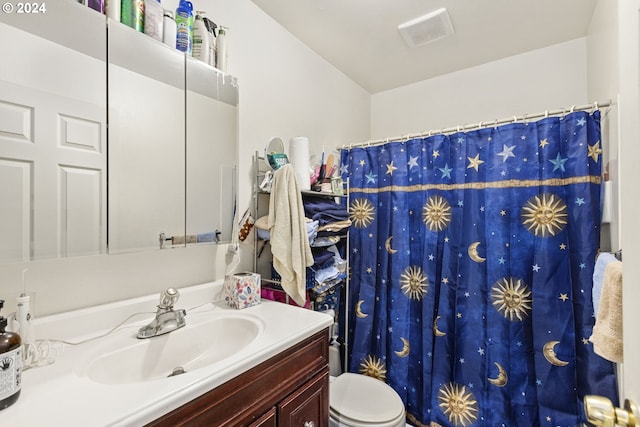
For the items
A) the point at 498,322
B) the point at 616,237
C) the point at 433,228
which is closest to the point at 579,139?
the point at 616,237

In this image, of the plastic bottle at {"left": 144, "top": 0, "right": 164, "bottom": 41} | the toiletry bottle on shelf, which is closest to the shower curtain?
the plastic bottle at {"left": 144, "top": 0, "right": 164, "bottom": 41}

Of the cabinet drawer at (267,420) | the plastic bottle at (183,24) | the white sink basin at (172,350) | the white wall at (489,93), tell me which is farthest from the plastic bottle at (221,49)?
the white wall at (489,93)

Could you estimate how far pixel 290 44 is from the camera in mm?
1764

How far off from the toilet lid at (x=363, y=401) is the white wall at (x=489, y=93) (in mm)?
1884

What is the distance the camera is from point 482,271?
1544mm

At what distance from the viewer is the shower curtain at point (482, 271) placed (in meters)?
1.34

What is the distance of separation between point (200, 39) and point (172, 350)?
1.23 metres

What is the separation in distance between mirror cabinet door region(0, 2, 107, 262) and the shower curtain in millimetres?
1434

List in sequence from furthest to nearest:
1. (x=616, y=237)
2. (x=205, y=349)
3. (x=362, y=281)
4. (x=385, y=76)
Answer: (x=385, y=76) < (x=362, y=281) < (x=616, y=237) < (x=205, y=349)

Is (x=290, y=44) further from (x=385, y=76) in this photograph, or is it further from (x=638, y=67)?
(x=638, y=67)

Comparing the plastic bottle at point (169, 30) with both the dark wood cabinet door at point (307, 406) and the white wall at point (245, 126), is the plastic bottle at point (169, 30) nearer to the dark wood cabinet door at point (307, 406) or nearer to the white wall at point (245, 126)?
the white wall at point (245, 126)

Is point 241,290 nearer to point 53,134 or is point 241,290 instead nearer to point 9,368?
point 9,368

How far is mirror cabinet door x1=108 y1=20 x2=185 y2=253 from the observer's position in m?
1.00

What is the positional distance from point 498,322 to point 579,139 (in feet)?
3.16
